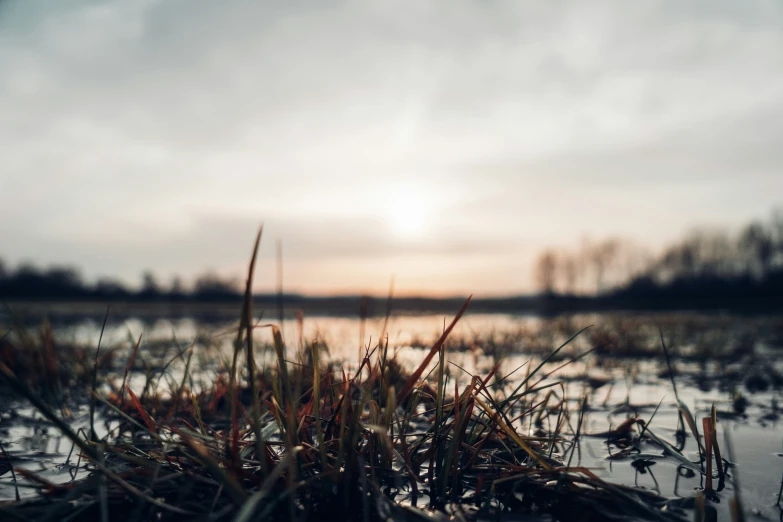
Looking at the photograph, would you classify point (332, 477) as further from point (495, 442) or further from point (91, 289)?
point (91, 289)

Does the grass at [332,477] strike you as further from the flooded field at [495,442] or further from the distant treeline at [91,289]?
the distant treeline at [91,289]

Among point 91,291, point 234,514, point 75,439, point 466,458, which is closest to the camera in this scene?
point 75,439

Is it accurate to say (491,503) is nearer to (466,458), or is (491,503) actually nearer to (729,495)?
(466,458)

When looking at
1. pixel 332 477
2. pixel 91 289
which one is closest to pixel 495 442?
pixel 332 477

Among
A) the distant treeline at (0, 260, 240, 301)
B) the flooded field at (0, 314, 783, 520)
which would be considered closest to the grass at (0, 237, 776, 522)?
the flooded field at (0, 314, 783, 520)

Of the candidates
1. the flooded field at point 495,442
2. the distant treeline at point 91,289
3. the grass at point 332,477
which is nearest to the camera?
the grass at point 332,477

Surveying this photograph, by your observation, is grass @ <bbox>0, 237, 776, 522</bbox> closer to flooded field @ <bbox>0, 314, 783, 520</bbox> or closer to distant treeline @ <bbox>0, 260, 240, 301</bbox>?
flooded field @ <bbox>0, 314, 783, 520</bbox>

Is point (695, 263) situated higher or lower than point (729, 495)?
higher

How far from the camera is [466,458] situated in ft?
5.84

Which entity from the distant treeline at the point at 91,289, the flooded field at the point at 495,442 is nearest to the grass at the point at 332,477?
the flooded field at the point at 495,442

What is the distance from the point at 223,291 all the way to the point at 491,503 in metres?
50.7

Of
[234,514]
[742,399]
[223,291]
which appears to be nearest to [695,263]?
[223,291]

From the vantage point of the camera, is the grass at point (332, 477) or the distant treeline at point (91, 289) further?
the distant treeline at point (91, 289)

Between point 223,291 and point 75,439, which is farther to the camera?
point 223,291
